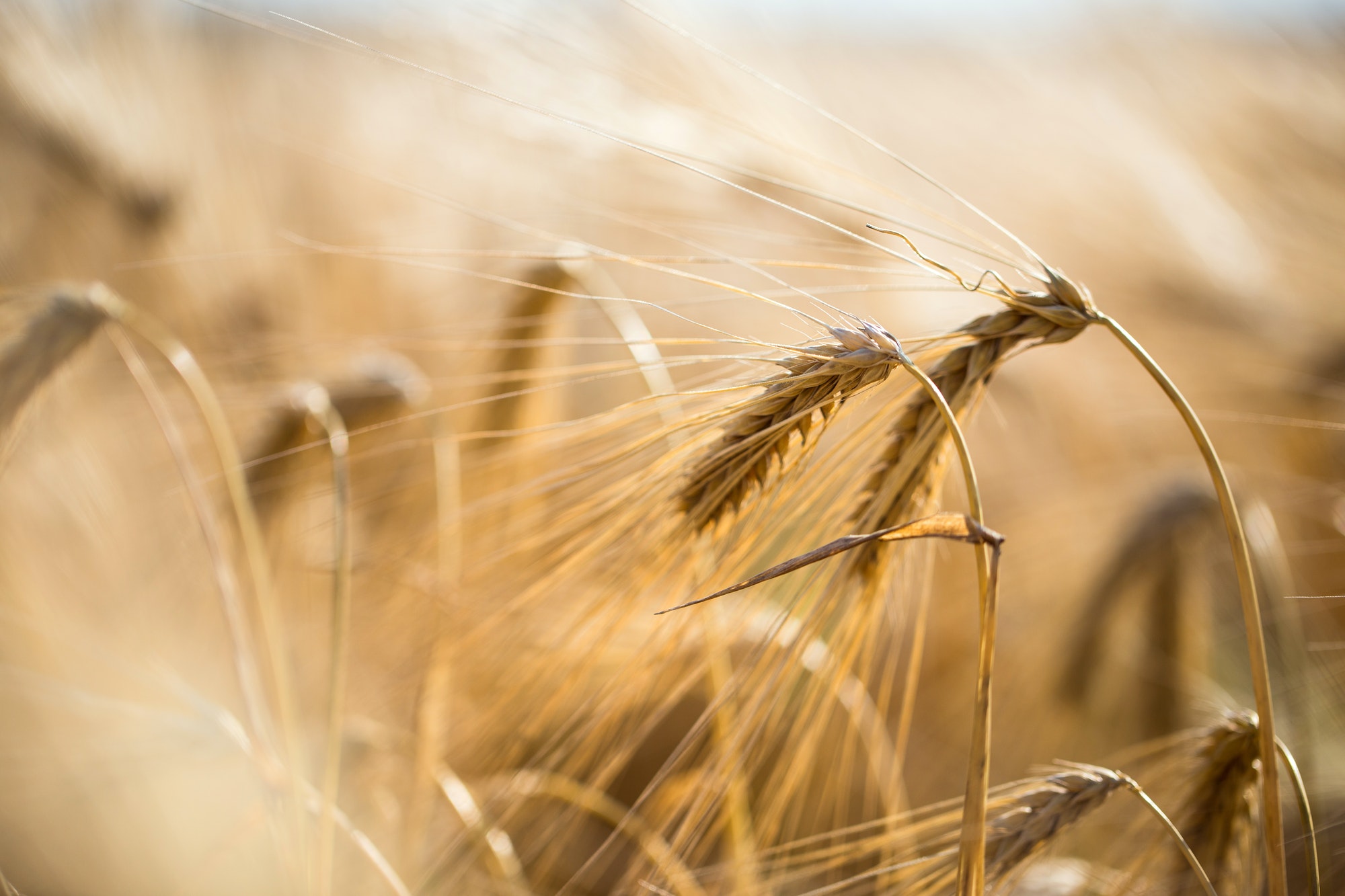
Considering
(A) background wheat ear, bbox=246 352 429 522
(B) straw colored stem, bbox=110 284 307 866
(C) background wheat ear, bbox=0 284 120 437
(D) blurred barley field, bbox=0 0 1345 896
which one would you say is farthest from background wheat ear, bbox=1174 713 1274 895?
(C) background wheat ear, bbox=0 284 120 437

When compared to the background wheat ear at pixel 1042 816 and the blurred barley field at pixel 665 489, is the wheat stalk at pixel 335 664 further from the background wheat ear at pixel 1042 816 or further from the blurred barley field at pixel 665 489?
the background wheat ear at pixel 1042 816

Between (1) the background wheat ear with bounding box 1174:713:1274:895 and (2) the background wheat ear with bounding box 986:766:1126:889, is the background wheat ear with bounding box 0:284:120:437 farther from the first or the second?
(1) the background wheat ear with bounding box 1174:713:1274:895

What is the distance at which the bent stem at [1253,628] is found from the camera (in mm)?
359

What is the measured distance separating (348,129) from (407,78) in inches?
43.0

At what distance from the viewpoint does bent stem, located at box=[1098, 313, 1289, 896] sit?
359mm

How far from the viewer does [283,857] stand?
0.53m

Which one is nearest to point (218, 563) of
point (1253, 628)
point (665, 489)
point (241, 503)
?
point (241, 503)

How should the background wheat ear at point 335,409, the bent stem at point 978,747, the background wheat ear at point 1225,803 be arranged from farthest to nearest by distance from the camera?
the background wheat ear at point 335,409, the background wheat ear at point 1225,803, the bent stem at point 978,747

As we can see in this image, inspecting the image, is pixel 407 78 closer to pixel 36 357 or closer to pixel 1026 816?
pixel 36 357

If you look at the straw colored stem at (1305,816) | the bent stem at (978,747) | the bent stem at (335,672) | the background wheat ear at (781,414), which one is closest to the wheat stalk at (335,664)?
the bent stem at (335,672)

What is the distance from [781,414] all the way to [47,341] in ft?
1.92

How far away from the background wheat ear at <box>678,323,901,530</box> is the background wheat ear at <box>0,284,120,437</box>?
0.51m

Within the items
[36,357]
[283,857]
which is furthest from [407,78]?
[283,857]

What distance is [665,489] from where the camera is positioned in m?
0.44
